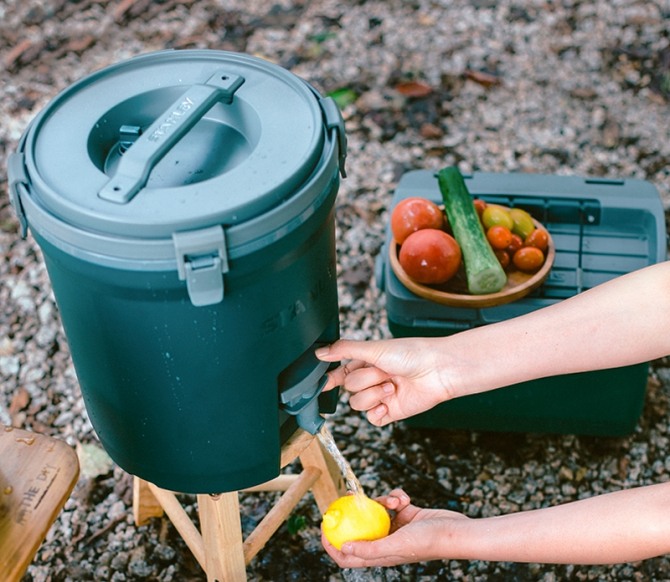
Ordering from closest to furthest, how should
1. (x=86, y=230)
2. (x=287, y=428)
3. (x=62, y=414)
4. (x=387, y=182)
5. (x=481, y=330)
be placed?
(x=86, y=230), (x=287, y=428), (x=481, y=330), (x=62, y=414), (x=387, y=182)

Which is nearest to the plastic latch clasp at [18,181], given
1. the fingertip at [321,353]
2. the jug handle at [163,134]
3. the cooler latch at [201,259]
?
the jug handle at [163,134]

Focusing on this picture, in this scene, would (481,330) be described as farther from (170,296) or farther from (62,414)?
(62,414)

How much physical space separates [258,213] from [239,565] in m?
0.93

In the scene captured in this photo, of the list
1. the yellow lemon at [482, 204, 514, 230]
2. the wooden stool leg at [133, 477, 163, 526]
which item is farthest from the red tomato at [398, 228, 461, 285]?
the wooden stool leg at [133, 477, 163, 526]

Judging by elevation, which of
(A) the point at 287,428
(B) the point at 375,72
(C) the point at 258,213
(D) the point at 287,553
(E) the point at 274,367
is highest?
(C) the point at 258,213

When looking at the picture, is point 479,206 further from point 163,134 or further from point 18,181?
point 18,181

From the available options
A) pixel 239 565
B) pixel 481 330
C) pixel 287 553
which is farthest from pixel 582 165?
pixel 239 565

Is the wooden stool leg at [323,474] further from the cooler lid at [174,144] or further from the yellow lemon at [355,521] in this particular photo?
the cooler lid at [174,144]

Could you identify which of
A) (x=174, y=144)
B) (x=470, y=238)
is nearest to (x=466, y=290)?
(x=470, y=238)

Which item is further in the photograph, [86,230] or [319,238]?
[319,238]

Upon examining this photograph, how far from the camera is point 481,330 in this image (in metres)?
1.88

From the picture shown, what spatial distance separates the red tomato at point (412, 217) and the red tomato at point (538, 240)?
0.25 m

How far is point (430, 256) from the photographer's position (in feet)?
7.11

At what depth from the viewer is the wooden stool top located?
1492mm
